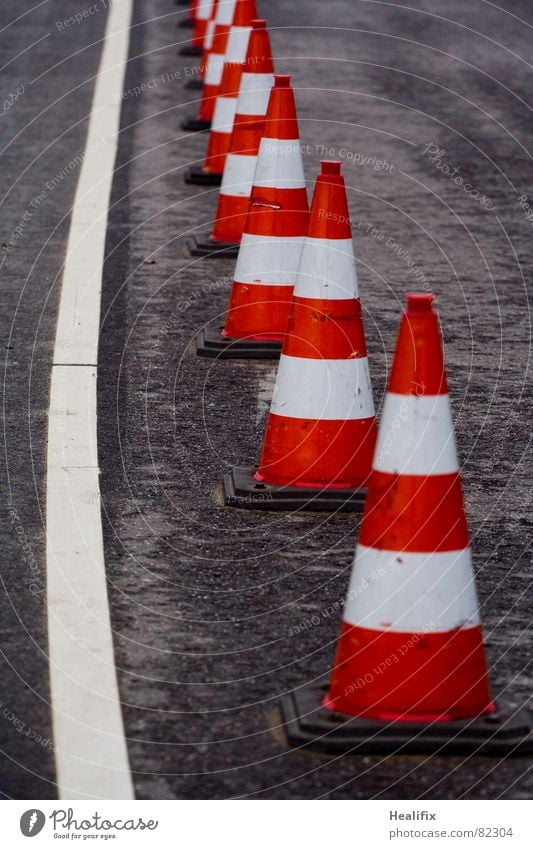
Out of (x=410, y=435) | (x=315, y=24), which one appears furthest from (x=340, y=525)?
(x=315, y=24)

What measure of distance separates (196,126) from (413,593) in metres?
8.59

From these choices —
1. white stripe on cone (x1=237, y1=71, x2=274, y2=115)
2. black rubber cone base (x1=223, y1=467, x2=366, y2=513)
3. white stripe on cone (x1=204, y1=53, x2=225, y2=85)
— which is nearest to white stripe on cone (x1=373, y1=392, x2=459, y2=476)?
black rubber cone base (x1=223, y1=467, x2=366, y2=513)

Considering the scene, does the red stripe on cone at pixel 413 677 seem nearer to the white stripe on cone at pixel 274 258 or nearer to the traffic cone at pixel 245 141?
the white stripe on cone at pixel 274 258

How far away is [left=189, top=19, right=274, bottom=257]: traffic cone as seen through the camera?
8.77 m

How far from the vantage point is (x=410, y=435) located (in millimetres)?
4152

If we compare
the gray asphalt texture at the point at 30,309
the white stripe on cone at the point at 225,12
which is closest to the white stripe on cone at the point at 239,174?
the gray asphalt texture at the point at 30,309

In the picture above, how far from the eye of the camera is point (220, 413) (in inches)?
257

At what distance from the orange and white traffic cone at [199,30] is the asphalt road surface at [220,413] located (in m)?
1.09

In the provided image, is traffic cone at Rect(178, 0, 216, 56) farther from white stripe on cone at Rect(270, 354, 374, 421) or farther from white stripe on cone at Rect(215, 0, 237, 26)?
white stripe on cone at Rect(270, 354, 374, 421)

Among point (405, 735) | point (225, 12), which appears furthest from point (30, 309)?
point (225, 12)

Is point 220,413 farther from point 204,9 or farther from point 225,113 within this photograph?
point 204,9

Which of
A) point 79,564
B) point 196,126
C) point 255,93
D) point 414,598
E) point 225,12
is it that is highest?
point 225,12

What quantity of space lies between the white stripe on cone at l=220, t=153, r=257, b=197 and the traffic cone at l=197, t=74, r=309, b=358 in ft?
5.26

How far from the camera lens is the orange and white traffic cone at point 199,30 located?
1568 centimetres
